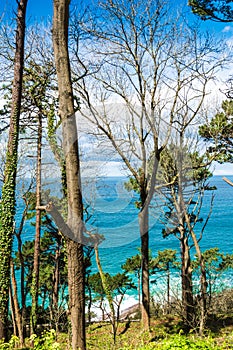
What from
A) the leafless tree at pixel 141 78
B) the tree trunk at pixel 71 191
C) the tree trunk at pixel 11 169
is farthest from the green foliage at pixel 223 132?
the tree trunk at pixel 71 191

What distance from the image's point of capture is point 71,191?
4.05 m

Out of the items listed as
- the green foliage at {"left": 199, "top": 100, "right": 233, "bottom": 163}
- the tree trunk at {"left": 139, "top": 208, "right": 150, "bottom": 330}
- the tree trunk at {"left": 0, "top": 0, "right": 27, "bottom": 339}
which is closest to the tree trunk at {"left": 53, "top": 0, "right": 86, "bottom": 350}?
the tree trunk at {"left": 0, "top": 0, "right": 27, "bottom": 339}

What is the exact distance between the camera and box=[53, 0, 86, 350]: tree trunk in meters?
4.01

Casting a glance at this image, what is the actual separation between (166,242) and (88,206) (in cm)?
2259

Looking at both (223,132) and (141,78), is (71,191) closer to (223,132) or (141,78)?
(141,78)

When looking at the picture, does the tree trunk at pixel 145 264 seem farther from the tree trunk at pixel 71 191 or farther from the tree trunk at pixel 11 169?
the tree trunk at pixel 71 191

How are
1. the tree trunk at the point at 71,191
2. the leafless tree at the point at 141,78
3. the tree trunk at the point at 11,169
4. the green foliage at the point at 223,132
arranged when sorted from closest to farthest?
the tree trunk at the point at 71,191 < the tree trunk at the point at 11,169 < the leafless tree at the point at 141,78 < the green foliage at the point at 223,132

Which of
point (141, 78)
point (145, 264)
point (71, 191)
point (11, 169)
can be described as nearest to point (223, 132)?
point (141, 78)

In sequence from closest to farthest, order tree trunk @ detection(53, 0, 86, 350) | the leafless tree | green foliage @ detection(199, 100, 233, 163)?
tree trunk @ detection(53, 0, 86, 350) < the leafless tree < green foliage @ detection(199, 100, 233, 163)

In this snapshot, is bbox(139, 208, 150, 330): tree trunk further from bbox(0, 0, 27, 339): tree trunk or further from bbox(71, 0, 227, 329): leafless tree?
bbox(0, 0, 27, 339): tree trunk

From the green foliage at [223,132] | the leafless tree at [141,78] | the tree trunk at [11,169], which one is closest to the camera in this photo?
the tree trunk at [11,169]

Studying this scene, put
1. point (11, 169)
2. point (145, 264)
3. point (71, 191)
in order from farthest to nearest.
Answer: point (145, 264)
point (11, 169)
point (71, 191)

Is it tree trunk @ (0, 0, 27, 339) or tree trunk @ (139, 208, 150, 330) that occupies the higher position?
tree trunk @ (0, 0, 27, 339)

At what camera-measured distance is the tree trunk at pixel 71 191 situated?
401 cm
